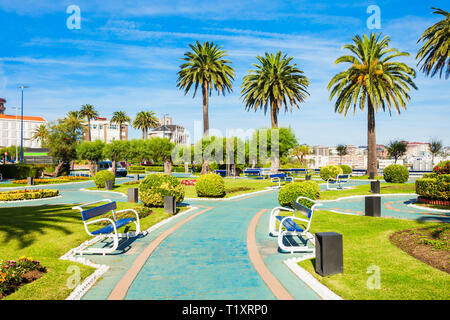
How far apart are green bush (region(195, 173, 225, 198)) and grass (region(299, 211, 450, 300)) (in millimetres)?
9725

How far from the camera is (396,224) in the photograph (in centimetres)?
989

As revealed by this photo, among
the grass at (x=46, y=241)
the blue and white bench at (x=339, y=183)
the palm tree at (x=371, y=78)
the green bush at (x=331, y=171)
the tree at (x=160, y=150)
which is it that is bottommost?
the grass at (x=46, y=241)

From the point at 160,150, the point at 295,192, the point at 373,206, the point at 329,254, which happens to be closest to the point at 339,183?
the point at 295,192

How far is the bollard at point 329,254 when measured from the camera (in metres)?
5.58

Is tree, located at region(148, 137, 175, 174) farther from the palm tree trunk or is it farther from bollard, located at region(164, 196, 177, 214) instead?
bollard, located at region(164, 196, 177, 214)

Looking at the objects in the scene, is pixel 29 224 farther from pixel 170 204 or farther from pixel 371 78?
pixel 371 78

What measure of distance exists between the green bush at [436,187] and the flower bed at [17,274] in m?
15.6

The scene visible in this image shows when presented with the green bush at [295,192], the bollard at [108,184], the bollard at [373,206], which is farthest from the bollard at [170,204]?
the bollard at [108,184]

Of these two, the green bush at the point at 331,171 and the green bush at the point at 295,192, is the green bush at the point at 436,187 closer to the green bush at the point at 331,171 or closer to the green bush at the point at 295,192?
the green bush at the point at 295,192

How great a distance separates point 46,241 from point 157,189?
19.2ft
